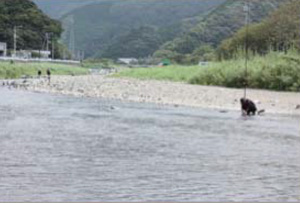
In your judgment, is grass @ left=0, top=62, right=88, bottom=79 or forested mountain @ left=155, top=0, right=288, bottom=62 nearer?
grass @ left=0, top=62, right=88, bottom=79

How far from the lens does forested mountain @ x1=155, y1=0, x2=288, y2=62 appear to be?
9775cm

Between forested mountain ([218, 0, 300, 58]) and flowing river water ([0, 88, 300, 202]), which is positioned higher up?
forested mountain ([218, 0, 300, 58])

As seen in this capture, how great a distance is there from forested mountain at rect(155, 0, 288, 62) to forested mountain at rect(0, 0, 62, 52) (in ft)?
70.7

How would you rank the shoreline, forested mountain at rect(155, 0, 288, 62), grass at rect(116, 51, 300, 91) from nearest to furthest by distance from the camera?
1. the shoreline
2. grass at rect(116, 51, 300, 91)
3. forested mountain at rect(155, 0, 288, 62)

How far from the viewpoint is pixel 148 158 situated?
13.1 meters

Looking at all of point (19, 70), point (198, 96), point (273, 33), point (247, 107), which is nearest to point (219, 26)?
point (273, 33)

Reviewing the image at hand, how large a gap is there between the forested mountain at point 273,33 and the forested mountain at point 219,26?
24.4 m

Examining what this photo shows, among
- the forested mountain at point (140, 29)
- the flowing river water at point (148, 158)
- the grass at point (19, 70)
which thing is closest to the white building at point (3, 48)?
the grass at point (19, 70)

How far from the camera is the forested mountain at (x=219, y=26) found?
9775cm

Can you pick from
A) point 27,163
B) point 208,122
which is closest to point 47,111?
point 208,122

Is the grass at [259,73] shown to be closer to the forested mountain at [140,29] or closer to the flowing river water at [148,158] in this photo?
the flowing river water at [148,158]

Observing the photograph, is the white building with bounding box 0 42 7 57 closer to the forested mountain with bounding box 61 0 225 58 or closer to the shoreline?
the forested mountain with bounding box 61 0 225 58

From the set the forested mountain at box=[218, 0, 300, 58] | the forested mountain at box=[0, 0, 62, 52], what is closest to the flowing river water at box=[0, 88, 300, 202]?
the forested mountain at box=[218, 0, 300, 58]

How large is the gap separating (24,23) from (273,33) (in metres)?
50.0
